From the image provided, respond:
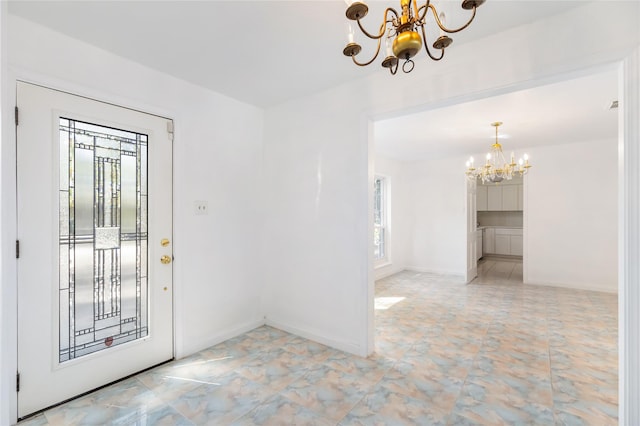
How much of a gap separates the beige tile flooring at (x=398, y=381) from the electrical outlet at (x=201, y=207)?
1.35 meters

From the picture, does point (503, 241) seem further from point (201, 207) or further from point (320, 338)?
point (201, 207)

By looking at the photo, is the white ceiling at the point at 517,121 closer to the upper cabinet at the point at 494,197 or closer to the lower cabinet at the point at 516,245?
the upper cabinet at the point at 494,197

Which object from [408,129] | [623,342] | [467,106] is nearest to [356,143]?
[467,106]

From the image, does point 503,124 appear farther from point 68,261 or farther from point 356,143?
point 68,261

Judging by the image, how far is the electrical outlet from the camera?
2.85 m

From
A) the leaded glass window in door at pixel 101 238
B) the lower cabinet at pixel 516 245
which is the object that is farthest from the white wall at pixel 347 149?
the lower cabinet at pixel 516 245

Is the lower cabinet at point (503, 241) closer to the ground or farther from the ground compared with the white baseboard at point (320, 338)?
farther from the ground

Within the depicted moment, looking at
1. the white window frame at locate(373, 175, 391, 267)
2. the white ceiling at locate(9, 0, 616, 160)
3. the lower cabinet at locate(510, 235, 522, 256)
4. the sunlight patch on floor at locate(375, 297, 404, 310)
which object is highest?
the white ceiling at locate(9, 0, 616, 160)

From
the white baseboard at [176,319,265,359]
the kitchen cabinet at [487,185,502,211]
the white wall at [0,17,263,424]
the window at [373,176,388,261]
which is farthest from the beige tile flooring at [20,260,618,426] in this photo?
the kitchen cabinet at [487,185,502,211]

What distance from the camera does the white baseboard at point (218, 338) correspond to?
274 cm

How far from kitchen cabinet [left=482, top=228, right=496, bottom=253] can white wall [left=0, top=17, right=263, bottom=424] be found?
7732 millimetres

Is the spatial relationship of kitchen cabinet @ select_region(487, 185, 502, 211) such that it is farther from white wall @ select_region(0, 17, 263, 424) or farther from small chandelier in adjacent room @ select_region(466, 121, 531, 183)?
white wall @ select_region(0, 17, 263, 424)

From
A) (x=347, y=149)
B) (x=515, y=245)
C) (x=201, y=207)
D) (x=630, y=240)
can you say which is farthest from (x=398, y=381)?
(x=515, y=245)

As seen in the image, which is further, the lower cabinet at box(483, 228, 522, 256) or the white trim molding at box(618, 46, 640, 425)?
the lower cabinet at box(483, 228, 522, 256)
